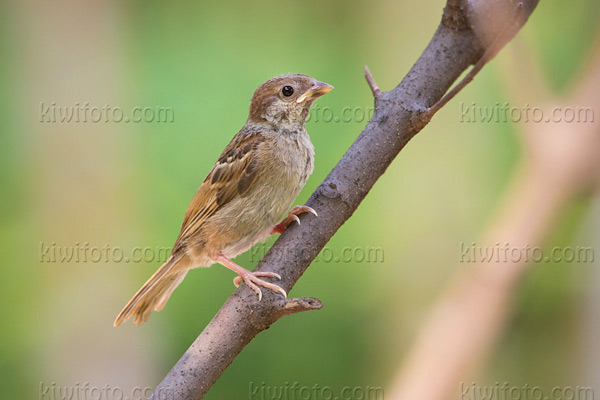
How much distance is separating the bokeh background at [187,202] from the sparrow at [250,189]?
7.10ft

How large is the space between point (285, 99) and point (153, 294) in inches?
45.9

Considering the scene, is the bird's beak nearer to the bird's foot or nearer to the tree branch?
the tree branch

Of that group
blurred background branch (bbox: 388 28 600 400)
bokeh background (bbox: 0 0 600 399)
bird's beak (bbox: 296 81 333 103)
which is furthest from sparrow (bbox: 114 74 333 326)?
bokeh background (bbox: 0 0 600 399)

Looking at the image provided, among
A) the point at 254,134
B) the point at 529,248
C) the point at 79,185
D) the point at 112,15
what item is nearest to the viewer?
the point at 254,134

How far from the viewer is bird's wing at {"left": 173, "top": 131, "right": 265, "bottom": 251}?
3.04 m

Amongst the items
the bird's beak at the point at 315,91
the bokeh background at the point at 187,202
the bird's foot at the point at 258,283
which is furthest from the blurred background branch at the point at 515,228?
the bird's foot at the point at 258,283

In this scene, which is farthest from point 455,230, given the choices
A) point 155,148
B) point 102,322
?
point 102,322

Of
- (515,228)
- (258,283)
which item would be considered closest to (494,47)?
(258,283)

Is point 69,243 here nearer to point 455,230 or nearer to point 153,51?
point 153,51

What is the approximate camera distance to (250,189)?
119 inches

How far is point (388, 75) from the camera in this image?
690 centimetres

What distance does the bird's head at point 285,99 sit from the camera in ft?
10.2

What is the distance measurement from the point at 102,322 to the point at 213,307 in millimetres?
972

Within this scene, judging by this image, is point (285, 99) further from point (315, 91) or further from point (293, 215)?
point (293, 215)
